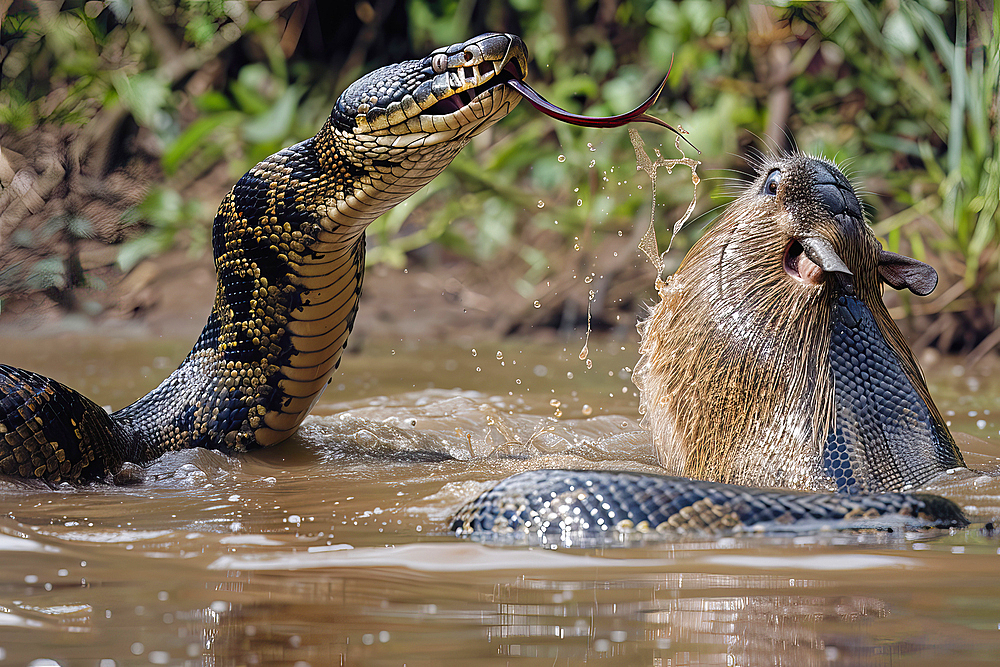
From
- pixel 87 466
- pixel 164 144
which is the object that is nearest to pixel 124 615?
pixel 87 466

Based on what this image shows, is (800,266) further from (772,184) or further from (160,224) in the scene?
(160,224)

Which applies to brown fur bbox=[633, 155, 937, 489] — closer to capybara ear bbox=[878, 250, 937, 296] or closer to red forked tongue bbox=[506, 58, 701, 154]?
capybara ear bbox=[878, 250, 937, 296]

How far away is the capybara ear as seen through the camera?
271 cm

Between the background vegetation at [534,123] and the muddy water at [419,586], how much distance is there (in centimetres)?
371

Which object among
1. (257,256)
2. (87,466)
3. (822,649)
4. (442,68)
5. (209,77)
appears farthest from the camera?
(209,77)

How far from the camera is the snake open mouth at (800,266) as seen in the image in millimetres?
2639

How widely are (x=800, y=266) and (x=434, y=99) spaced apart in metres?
1.15

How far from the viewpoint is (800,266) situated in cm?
269

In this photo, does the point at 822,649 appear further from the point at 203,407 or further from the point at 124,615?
the point at 203,407

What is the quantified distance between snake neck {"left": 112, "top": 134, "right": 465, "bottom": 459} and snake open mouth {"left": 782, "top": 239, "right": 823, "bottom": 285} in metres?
1.23

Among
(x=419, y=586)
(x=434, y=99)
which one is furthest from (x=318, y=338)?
(x=419, y=586)

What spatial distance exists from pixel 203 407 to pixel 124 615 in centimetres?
189

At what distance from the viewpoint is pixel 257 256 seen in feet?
11.0

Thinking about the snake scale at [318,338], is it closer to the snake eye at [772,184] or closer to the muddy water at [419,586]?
the muddy water at [419,586]
